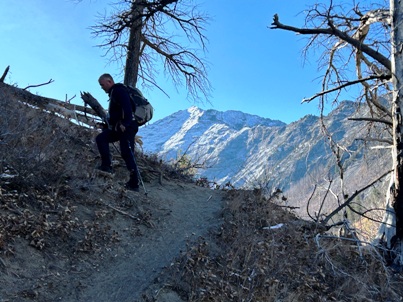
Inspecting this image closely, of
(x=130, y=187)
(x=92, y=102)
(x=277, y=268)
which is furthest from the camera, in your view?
(x=92, y=102)

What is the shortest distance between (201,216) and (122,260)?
2444mm

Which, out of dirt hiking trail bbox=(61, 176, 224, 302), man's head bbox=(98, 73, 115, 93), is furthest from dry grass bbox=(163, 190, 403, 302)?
man's head bbox=(98, 73, 115, 93)

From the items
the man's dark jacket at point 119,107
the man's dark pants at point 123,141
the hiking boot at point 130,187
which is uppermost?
the man's dark jacket at point 119,107

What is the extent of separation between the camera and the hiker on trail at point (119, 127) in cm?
704

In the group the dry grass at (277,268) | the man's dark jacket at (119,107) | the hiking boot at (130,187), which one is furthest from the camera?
the hiking boot at (130,187)

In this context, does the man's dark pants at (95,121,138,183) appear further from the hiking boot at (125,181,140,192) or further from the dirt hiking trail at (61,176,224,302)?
the dirt hiking trail at (61,176,224,302)

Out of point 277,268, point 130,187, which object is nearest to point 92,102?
point 130,187

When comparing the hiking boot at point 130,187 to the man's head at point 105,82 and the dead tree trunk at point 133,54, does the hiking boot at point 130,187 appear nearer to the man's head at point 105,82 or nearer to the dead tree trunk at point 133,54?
the man's head at point 105,82

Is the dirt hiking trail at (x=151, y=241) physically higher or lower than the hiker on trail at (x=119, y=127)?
lower

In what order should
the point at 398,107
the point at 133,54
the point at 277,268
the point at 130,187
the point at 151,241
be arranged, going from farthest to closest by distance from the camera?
the point at 133,54, the point at 130,187, the point at 398,107, the point at 151,241, the point at 277,268

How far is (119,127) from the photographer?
23.3 feet

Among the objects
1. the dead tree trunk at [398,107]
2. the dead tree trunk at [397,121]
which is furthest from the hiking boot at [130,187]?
the dead tree trunk at [398,107]

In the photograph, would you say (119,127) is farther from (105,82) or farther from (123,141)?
(105,82)

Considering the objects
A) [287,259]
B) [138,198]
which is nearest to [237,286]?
[287,259]
